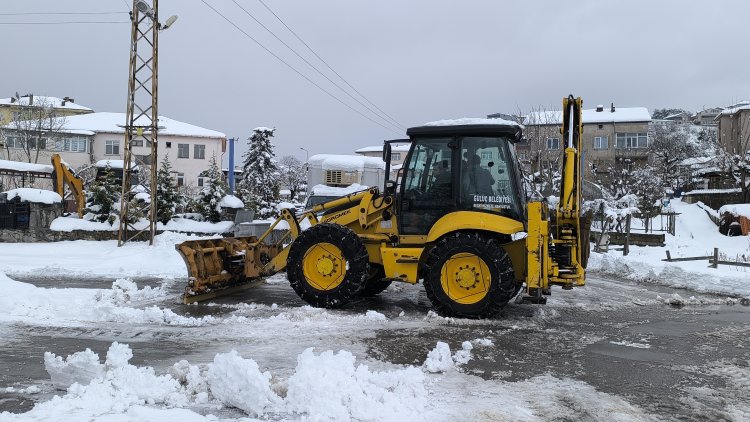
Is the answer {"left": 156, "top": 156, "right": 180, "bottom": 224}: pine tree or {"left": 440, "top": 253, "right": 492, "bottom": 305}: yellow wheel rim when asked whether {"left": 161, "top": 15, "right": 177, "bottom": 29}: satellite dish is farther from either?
{"left": 440, "top": 253, "right": 492, "bottom": 305}: yellow wheel rim

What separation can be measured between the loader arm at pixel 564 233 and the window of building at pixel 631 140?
163 ft

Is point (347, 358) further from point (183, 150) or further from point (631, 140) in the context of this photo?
point (631, 140)

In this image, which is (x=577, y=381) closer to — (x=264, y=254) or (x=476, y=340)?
(x=476, y=340)

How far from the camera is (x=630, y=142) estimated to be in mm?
54250

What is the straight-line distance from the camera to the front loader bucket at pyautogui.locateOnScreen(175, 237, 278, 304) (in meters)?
8.82

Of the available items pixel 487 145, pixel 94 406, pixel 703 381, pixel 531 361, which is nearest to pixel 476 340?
pixel 531 361

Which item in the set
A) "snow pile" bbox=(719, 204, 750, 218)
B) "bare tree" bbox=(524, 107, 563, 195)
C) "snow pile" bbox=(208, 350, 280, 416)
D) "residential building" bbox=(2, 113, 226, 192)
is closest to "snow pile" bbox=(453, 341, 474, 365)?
"snow pile" bbox=(208, 350, 280, 416)

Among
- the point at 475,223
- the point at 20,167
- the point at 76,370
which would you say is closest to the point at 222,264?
the point at 475,223

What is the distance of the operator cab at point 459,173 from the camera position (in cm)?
817

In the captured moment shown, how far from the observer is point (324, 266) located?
28.3ft

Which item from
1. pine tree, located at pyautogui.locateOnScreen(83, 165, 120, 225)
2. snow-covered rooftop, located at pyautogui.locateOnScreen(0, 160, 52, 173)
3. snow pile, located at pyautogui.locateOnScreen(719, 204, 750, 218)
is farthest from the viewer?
snow pile, located at pyautogui.locateOnScreen(719, 204, 750, 218)

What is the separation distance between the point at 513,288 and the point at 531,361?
192 cm

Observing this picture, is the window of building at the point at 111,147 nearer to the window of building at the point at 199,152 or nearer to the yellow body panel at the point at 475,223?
the window of building at the point at 199,152

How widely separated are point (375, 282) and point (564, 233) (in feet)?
10.9
